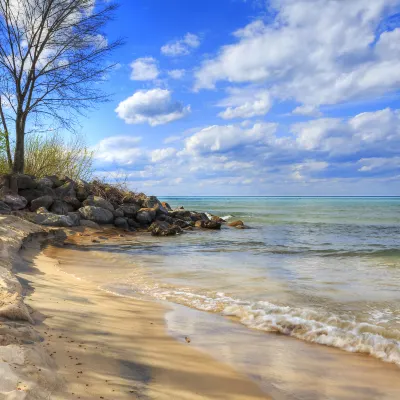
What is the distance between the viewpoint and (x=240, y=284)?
652cm

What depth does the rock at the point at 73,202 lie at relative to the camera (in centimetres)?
1539

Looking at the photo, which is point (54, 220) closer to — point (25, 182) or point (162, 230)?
point (25, 182)

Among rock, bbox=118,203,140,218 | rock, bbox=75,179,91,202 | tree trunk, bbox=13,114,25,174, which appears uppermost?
tree trunk, bbox=13,114,25,174

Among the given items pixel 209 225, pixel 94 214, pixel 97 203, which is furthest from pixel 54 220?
pixel 209 225

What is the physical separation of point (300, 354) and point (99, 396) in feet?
7.16

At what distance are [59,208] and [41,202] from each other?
0.80 meters

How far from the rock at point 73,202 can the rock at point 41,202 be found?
1320mm

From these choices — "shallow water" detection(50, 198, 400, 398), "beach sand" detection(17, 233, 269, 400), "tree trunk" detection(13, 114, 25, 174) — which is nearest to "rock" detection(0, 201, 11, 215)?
"tree trunk" detection(13, 114, 25, 174)

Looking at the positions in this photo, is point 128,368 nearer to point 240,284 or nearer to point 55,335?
point 55,335

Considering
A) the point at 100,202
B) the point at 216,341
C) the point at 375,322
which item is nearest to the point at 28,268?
the point at 216,341

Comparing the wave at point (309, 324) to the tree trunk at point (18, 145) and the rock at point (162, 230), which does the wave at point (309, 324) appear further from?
the tree trunk at point (18, 145)

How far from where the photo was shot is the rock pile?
42.3 ft

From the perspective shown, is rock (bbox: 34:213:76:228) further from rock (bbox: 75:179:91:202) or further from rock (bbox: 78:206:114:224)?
rock (bbox: 75:179:91:202)

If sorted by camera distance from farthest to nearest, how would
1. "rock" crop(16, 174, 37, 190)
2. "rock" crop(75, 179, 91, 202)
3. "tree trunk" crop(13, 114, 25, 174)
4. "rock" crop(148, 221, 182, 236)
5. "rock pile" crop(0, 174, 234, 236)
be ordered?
"rock" crop(75, 179, 91, 202) → "rock" crop(148, 221, 182, 236) → "tree trunk" crop(13, 114, 25, 174) → "rock" crop(16, 174, 37, 190) → "rock pile" crop(0, 174, 234, 236)
